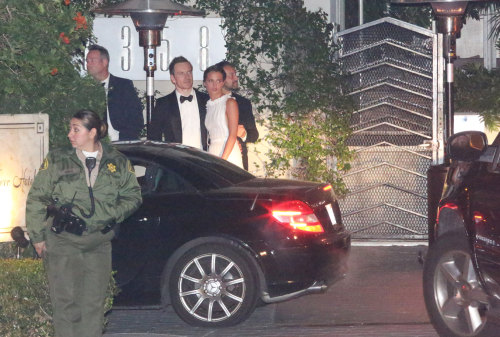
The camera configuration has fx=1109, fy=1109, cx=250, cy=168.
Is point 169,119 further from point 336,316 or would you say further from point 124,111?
point 336,316

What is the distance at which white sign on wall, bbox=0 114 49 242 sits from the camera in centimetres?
773

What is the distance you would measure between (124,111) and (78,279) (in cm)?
459

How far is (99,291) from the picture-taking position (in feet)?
23.8

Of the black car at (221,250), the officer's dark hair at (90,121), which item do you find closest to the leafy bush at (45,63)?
the officer's dark hair at (90,121)

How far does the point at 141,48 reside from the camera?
13953 mm

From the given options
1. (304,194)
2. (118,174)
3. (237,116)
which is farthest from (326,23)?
(118,174)

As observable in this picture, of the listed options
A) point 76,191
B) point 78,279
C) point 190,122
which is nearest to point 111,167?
point 76,191

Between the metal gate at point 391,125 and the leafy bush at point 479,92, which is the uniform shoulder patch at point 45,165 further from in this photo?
the leafy bush at point 479,92

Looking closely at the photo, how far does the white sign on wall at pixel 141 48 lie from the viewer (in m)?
13.9

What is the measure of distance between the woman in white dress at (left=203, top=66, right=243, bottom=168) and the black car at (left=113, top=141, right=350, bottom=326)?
7.07 ft

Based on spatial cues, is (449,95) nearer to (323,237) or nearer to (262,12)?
(262,12)

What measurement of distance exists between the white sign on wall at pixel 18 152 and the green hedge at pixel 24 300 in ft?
1.56

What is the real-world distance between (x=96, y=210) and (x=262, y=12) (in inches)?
267

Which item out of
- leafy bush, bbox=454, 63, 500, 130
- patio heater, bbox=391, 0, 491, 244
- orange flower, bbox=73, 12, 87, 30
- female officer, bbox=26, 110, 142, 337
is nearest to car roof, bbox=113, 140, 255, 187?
orange flower, bbox=73, 12, 87, 30
